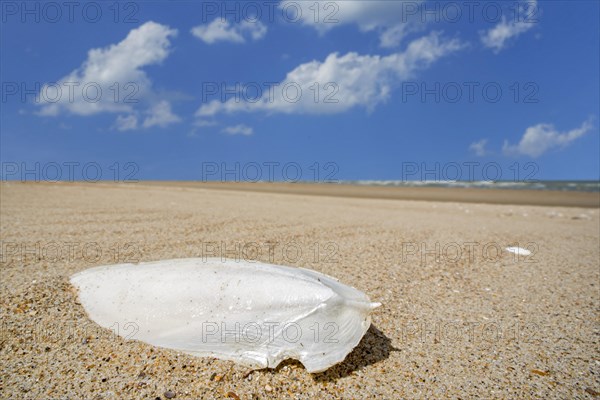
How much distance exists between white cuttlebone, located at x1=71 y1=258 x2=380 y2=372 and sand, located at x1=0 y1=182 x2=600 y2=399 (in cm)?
11

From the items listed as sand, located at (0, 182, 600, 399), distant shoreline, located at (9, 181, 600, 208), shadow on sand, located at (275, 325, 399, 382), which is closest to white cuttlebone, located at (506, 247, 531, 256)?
sand, located at (0, 182, 600, 399)

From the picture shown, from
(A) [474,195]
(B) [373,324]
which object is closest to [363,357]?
(B) [373,324]

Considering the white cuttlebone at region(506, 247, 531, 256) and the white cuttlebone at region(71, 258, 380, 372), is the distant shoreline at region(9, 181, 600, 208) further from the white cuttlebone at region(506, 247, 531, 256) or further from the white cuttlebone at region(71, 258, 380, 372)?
the white cuttlebone at region(71, 258, 380, 372)

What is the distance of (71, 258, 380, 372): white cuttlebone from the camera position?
7.52ft

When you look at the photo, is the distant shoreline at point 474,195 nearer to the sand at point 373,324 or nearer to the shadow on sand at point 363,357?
the sand at point 373,324

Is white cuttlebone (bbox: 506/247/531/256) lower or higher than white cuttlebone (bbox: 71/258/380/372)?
lower

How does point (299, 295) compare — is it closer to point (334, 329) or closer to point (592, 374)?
point (334, 329)

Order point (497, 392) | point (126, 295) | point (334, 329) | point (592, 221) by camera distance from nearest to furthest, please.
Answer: point (497, 392), point (334, 329), point (126, 295), point (592, 221)

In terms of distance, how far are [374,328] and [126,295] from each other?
188 centimetres

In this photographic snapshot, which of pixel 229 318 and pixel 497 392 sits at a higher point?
pixel 229 318

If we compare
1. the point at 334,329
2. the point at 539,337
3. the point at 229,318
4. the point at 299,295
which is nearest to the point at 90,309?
the point at 229,318

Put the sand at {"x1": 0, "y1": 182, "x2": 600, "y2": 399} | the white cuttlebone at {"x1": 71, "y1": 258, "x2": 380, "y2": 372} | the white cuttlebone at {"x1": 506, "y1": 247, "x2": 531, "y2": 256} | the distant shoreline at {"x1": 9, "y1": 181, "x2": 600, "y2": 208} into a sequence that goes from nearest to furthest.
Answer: the sand at {"x1": 0, "y1": 182, "x2": 600, "y2": 399} → the white cuttlebone at {"x1": 71, "y1": 258, "x2": 380, "y2": 372} → the white cuttlebone at {"x1": 506, "y1": 247, "x2": 531, "y2": 256} → the distant shoreline at {"x1": 9, "y1": 181, "x2": 600, "y2": 208}

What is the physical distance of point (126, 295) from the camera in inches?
109

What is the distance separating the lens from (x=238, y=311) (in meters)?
2.51
